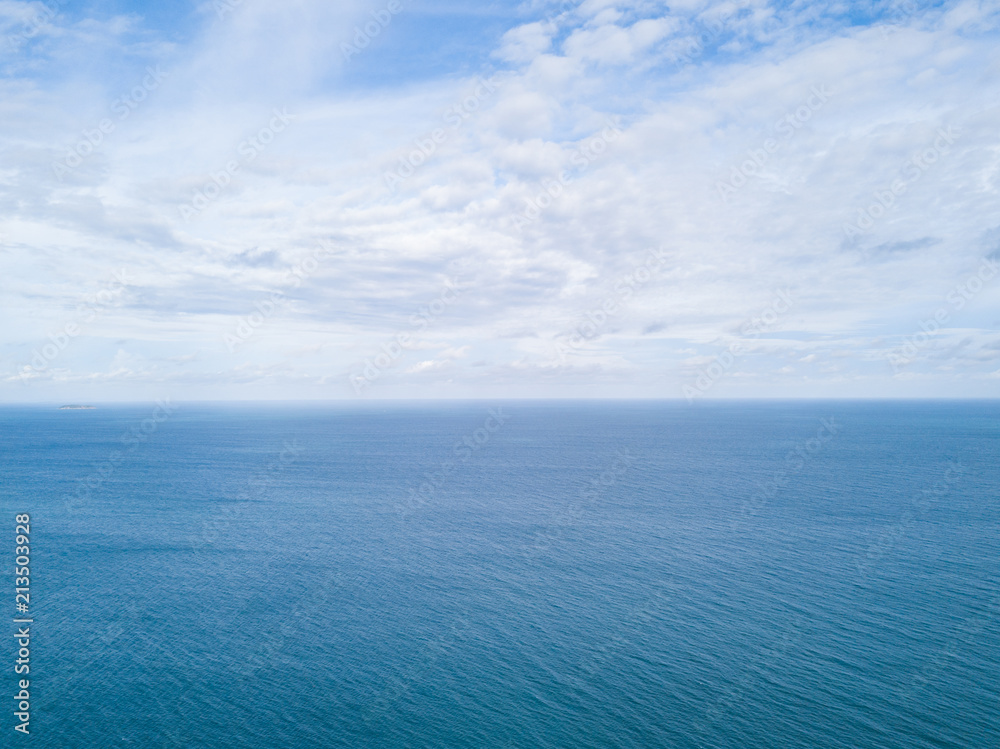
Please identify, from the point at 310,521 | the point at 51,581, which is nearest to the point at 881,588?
the point at 310,521

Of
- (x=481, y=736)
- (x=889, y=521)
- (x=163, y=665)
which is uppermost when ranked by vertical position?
(x=163, y=665)

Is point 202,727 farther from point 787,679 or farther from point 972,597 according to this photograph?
point 972,597

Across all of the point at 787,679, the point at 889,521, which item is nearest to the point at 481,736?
the point at 787,679

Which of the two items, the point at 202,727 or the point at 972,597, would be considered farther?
the point at 972,597

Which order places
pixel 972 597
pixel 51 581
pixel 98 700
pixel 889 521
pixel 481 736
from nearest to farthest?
pixel 481 736 → pixel 98 700 → pixel 972 597 → pixel 51 581 → pixel 889 521

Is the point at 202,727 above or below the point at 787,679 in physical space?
above

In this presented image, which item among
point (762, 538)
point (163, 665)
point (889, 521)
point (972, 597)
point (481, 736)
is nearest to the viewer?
point (481, 736)

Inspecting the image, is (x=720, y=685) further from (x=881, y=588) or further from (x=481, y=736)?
(x=881, y=588)
